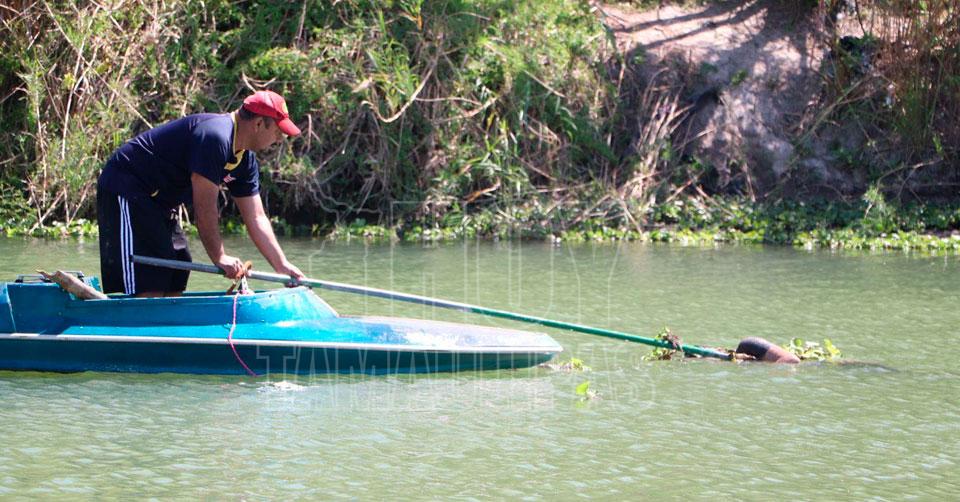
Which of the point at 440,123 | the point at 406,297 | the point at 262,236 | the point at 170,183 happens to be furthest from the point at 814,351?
the point at 440,123

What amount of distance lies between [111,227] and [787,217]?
8.71 metres

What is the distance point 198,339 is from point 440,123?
7.73 m

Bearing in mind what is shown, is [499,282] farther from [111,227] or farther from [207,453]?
[207,453]

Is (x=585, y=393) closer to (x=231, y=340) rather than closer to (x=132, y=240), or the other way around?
(x=231, y=340)

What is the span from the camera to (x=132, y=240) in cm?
688

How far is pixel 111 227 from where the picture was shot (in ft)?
22.5

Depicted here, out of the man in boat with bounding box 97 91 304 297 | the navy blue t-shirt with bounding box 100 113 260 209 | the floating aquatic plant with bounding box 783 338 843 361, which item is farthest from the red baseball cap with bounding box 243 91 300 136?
the floating aquatic plant with bounding box 783 338 843 361

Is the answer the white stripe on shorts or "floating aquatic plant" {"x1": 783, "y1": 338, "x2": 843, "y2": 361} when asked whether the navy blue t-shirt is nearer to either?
the white stripe on shorts

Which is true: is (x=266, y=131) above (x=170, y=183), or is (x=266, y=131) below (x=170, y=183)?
above

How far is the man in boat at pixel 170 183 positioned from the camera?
672 cm

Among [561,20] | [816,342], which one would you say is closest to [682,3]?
[561,20]

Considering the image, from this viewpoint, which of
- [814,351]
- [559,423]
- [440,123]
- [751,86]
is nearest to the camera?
[559,423]

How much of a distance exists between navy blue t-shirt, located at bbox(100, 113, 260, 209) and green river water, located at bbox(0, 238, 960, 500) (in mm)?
1066

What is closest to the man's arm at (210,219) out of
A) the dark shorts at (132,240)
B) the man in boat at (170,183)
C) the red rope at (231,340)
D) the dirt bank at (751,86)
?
the man in boat at (170,183)
